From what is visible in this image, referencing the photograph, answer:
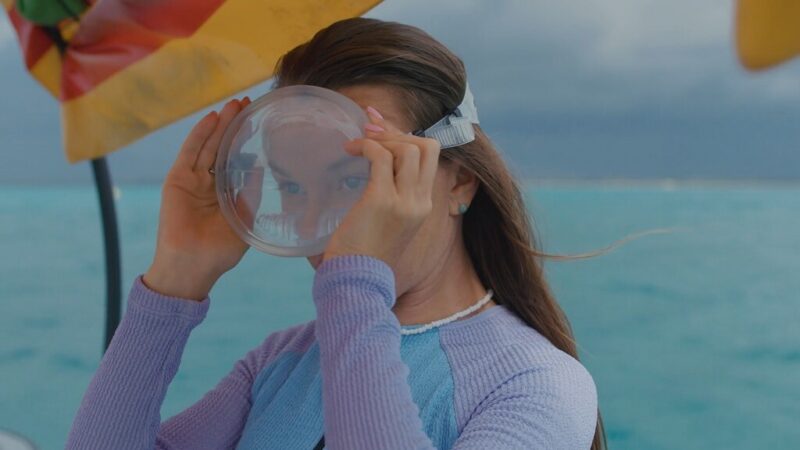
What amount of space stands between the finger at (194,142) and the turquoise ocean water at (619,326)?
1.42 feet

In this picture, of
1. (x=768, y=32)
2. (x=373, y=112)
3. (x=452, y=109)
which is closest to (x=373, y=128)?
(x=373, y=112)

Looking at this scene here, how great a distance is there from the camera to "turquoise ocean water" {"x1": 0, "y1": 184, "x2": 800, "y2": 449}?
5.03 metres

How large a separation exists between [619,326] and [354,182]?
240 inches

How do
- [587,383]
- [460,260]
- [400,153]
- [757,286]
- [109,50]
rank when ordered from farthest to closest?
[757,286] → [109,50] → [460,260] → [587,383] → [400,153]

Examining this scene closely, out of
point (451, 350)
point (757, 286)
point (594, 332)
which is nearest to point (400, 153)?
point (451, 350)

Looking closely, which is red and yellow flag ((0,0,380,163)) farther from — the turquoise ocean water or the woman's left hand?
the turquoise ocean water

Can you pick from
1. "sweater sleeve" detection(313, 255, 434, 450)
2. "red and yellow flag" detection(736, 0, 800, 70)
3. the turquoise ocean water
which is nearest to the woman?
"sweater sleeve" detection(313, 255, 434, 450)

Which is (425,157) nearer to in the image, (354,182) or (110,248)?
(354,182)

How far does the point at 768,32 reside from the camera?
20.9 inches

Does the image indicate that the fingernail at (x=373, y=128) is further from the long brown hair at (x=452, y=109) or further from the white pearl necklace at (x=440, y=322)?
the white pearl necklace at (x=440, y=322)

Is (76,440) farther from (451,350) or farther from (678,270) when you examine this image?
(678,270)

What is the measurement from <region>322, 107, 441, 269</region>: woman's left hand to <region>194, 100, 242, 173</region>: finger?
0.75 feet

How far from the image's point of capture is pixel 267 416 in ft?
3.24

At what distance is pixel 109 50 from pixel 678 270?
829 centimetres
